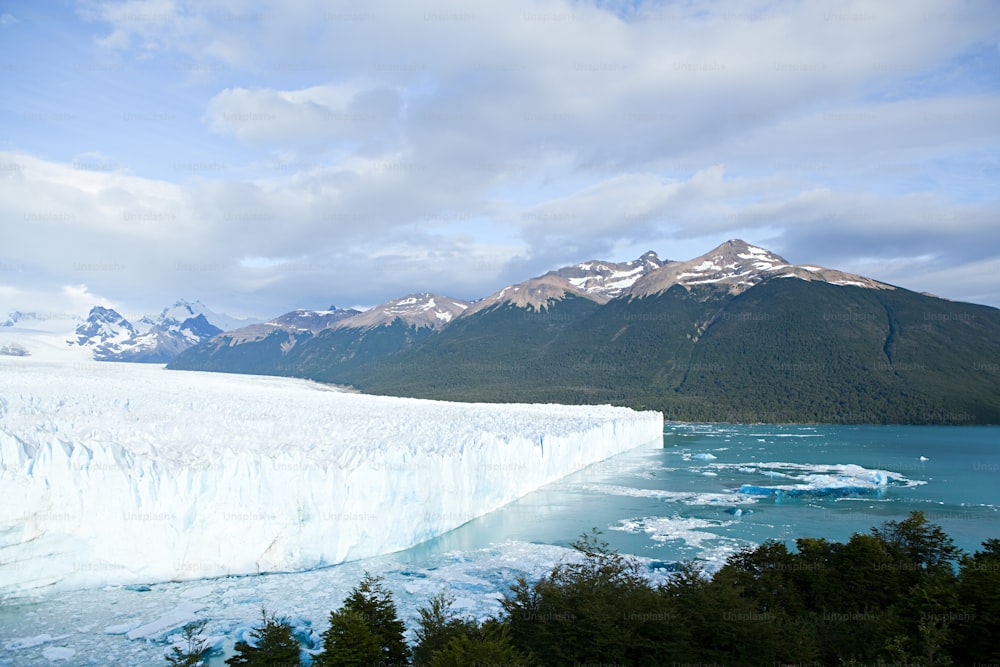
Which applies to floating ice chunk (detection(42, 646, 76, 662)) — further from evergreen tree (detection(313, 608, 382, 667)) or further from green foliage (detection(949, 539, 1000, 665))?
green foliage (detection(949, 539, 1000, 665))

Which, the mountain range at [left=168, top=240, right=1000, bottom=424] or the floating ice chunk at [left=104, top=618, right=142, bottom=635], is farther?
the mountain range at [left=168, top=240, right=1000, bottom=424]

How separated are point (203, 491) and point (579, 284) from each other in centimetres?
17190

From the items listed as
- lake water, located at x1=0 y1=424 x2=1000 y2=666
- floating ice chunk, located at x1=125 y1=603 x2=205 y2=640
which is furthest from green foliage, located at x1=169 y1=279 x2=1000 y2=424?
floating ice chunk, located at x1=125 y1=603 x2=205 y2=640

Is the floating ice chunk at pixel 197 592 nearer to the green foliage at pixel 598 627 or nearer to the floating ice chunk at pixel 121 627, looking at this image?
the floating ice chunk at pixel 121 627

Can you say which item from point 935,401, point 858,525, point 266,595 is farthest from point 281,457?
point 935,401

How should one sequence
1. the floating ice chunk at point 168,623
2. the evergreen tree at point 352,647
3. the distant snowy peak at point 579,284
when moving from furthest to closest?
the distant snowy peak at point 579,284 < the floating ice chunk at point 168,623 < the evergreen tree at point 352,647

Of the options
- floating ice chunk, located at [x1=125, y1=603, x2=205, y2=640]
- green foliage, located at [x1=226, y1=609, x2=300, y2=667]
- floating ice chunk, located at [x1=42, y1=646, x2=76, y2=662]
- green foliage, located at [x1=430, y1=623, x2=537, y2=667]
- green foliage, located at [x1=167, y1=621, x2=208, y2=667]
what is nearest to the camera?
green foliage, located at [x1=430, y1=623, x2=537, y2=667]

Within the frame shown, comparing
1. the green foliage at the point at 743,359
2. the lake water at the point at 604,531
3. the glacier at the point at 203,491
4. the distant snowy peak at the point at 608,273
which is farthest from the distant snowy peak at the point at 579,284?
the glacier at the point at 203,491

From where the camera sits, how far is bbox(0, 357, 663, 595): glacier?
13.4 m

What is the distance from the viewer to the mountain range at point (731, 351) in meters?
76.4

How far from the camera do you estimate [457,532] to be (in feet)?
67.7

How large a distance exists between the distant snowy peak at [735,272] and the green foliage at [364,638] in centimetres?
12159

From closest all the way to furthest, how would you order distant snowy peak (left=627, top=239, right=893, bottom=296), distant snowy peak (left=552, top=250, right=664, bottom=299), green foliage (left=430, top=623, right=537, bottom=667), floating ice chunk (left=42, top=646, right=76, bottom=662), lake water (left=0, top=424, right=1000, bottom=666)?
green foliage (left=430, top=623, right=537, bottom=667), floating ice chunk (left=42, top=646, right=76, bottom=662), lake water (left=0, top=424, right=1000, bottom=666), distant snowy peak (left=627, top=239, right=893, bottom=296), distant snowy peak (left=552, top=250, right=664, bottom=299)

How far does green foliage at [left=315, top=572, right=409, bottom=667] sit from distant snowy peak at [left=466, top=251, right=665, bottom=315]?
459ft
